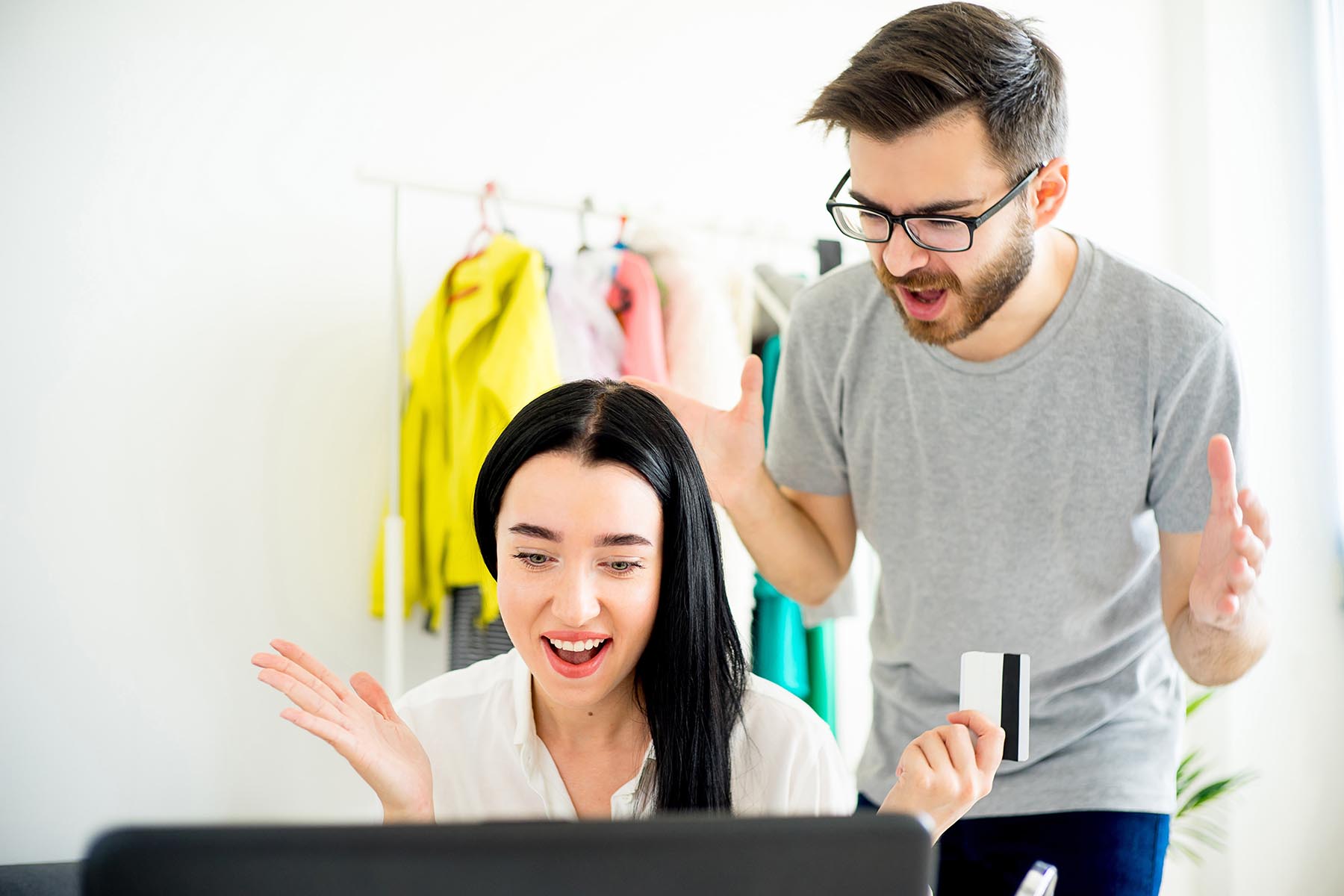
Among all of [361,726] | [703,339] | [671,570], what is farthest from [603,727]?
[703,339]

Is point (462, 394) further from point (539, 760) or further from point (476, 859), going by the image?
point (476, 859)

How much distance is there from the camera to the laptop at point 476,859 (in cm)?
50

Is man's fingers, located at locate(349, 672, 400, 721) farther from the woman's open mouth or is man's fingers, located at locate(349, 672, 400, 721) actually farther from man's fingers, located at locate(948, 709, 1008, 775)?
man's fingers, located at locate(948, 709, 1008, 775)

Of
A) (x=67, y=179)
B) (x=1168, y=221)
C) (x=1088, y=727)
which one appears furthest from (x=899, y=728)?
(x=1168, y=221)

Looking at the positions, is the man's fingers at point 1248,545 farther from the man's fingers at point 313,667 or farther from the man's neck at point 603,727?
the man's fingers at point 313,667

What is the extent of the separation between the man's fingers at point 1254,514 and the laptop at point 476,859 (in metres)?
0.90

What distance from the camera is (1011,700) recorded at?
40.1 inches

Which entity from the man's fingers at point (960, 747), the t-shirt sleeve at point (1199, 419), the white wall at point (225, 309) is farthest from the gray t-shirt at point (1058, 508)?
the white wall at point (225, 309)

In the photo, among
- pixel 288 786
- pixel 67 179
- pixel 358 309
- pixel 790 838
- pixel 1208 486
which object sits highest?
pixel 67 179

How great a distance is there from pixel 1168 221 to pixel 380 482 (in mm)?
2332

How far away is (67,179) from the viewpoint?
7.16 ft

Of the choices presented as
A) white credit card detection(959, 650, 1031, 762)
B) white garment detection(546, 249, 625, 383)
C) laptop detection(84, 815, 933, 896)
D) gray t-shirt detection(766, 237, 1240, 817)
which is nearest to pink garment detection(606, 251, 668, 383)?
white garment detection(546, 249, 625, 383)

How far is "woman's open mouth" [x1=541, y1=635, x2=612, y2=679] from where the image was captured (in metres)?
1.21

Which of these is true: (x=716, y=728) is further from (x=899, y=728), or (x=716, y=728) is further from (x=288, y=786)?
(x=288, y=786)
